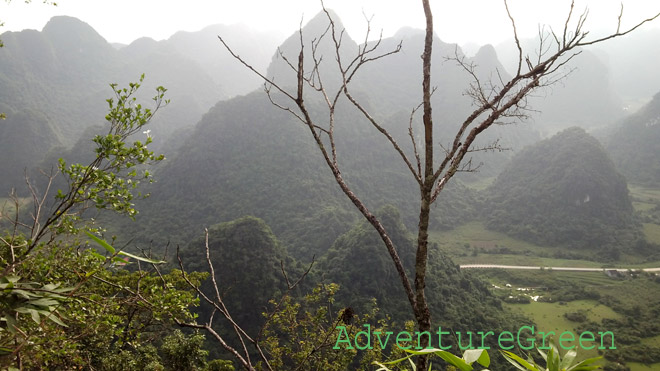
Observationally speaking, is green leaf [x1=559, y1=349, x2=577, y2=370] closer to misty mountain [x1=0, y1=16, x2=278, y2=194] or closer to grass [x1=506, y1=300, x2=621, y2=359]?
grass [x1=506, y1=300, x2=621, y2=359]

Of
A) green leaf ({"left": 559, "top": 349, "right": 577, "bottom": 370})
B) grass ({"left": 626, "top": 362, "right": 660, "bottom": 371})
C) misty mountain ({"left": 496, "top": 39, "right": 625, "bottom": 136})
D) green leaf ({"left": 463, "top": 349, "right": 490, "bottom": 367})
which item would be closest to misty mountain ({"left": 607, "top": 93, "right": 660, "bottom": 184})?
misty mountain ({"left": 496, "top": 39, "right": 625, "bottom": 136})

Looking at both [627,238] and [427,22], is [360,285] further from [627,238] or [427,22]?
[627,238]

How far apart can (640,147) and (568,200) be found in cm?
3043

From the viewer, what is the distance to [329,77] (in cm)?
6988

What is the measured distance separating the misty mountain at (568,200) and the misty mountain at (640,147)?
18.9 m

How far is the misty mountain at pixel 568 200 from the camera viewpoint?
125 ft

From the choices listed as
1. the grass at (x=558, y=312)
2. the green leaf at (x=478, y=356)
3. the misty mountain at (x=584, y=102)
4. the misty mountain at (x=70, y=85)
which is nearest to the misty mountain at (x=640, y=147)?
the misty mountain at (x=584, y=102)

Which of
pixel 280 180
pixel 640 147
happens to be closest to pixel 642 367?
pixel 280 180

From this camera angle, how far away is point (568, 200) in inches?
1666

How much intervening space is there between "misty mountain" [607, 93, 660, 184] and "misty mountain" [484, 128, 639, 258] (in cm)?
1888

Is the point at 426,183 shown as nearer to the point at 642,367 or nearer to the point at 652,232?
the point at 642,367

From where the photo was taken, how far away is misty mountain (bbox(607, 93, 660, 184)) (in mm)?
56062

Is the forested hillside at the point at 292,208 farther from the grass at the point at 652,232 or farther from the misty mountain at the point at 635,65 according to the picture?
the misty mountain at the point at 635,65

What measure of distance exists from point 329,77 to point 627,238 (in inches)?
2103
